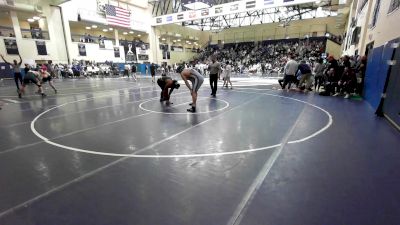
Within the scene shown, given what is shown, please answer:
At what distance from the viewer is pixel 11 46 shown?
21.9 m

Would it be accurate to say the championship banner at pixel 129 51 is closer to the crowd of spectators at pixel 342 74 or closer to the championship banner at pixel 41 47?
the championship banner at pixel 41 47

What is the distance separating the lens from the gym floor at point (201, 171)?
2.34 metres

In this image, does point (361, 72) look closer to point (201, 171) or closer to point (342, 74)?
point (342, 74)

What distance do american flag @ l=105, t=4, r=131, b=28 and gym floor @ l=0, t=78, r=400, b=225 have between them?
990 inches

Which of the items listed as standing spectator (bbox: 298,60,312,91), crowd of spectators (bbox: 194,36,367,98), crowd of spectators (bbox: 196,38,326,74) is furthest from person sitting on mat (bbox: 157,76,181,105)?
crowd of spectators (bbox: 196,38,326,74)

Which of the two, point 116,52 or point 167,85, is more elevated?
point 116,52

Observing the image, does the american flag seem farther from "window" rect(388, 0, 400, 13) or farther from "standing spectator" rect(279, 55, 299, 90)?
"window" rect(388, 0, 400, 13)

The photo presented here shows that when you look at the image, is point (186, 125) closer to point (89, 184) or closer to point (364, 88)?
point (89, 184)

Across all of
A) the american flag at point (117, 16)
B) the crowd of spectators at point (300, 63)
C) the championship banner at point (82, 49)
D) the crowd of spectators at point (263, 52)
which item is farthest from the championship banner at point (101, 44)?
the crowd of spectators at point (263, 52)

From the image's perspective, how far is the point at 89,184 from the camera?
9.64 ft

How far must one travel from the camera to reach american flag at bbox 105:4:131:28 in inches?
1079

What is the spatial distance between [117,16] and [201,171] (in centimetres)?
2996

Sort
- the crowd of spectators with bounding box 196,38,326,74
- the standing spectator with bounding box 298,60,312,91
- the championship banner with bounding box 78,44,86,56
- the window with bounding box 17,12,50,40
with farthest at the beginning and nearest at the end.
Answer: the crowd of spectators with bounding box 196,38,326,74 < the championship banner with bounding box 78,44,86,56 < the window with bounding box 17,12,50,40 < the standing spectator with bounding box 298,60,312,91

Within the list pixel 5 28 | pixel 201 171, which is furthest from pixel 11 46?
pixel 201 171
